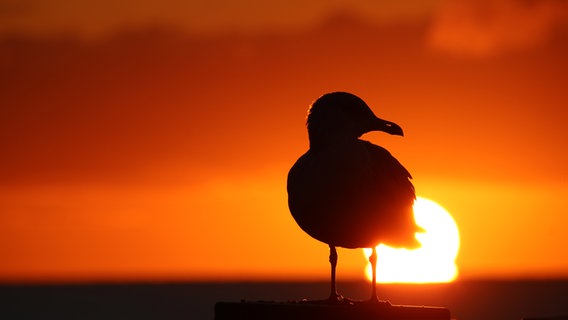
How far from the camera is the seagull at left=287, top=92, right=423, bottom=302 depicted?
66.9 feet

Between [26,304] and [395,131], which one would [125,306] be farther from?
[395,131]

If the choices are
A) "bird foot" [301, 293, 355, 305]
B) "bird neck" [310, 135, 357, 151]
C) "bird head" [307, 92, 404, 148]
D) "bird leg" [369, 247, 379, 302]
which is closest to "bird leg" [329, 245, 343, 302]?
"bird foot" [301, 293, 355, 305]

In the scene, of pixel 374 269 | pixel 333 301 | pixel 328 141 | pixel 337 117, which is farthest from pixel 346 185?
pixel 333 301

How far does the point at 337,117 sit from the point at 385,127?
1.16m

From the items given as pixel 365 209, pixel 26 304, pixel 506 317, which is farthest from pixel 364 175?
pixel 26 304

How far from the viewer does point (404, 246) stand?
21406 mm

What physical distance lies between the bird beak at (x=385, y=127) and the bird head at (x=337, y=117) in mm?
228

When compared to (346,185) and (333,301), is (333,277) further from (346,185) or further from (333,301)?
(346,185)

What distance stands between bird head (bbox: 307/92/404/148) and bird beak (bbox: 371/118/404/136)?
0.23 meters

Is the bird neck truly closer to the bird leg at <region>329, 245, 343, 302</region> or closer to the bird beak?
the bird beak

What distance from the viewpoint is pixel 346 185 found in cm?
2039

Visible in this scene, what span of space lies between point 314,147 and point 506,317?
110923mm

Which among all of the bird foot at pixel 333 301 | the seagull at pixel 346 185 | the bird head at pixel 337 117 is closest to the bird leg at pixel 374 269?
the seagull at pixel 346 185

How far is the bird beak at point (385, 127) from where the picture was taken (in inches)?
837
